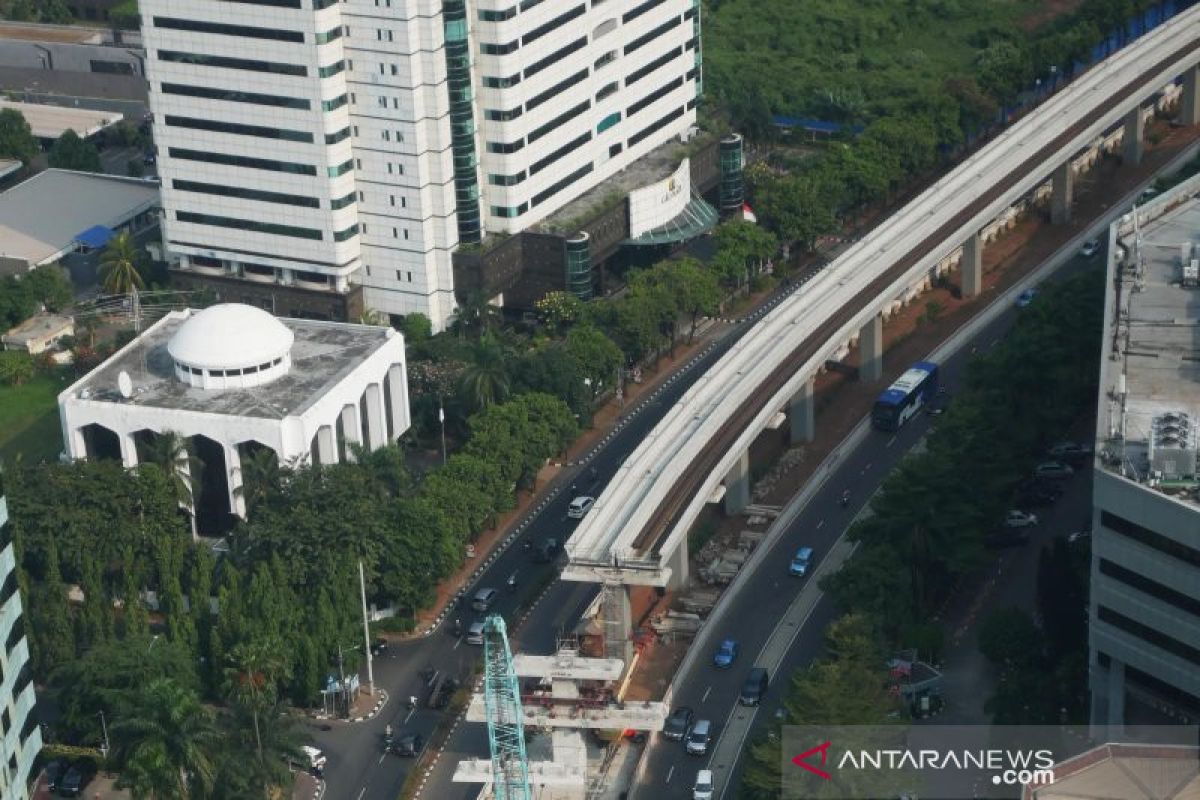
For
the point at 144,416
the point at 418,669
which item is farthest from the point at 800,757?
the point at 144,416

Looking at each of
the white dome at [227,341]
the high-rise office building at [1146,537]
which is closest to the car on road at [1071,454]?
the high-rise office building at [1146,537]

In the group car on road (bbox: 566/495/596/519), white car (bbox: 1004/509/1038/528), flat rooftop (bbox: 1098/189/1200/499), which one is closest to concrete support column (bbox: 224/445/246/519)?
car on road (bbox: 566/495/596/519)

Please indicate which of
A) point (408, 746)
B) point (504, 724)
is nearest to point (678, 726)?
point (504, 724)

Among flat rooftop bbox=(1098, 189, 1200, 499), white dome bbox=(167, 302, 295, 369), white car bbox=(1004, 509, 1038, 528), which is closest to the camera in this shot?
flat rooftop bbox=(1098, 189, 1200, 499)

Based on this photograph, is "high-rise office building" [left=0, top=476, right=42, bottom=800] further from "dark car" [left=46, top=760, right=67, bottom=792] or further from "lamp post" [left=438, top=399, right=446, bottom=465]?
"lamp post" [left=438, top=399, right=446, bottom=465]

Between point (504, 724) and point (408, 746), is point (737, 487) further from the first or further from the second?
point (504, 724)

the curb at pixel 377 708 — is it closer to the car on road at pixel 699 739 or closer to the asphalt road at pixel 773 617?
the asphalt road at pixel 773 617
